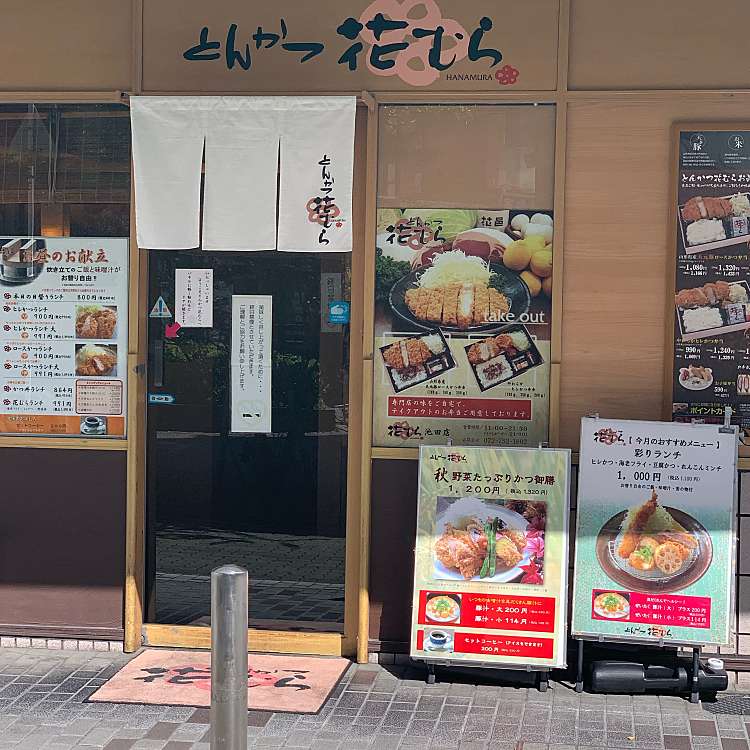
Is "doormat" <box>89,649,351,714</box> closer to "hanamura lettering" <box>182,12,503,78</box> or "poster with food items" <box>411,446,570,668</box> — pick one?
"poster with food items" <box>411,446,570,668</box>

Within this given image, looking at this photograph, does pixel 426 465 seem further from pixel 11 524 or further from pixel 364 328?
pixel 11 524

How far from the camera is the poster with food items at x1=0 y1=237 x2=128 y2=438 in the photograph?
7082 mm

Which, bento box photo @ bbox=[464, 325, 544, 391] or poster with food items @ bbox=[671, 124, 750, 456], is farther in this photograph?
bento box photo @ bbox=[464, 325, 544, 391]

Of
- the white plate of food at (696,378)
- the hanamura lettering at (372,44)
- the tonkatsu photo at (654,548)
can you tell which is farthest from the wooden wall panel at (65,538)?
the white plate of food at (696,378)

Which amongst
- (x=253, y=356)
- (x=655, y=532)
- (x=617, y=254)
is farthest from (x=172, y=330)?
(x=655, y=532)

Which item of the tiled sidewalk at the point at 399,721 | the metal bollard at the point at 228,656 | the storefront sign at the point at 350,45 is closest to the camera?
the metal bollard at the point at 228,656

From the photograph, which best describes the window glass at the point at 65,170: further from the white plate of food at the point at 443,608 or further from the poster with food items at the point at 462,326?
the white plate of food at the point at 443,608

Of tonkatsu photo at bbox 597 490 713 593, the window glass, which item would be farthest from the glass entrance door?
tonkatsu photo at bbox 597 490 713 593

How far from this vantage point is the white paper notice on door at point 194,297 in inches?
279

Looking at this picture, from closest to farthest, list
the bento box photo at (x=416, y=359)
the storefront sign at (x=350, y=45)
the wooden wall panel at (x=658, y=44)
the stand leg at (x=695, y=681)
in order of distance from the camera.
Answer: the stand leg at (x=695, y=681), the wooden wall panel at (x=658, y=44), the storefront sign at (x=350, y=45), the bento box photo at (x=416, y=359)

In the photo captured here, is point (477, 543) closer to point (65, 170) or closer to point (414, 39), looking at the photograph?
point (414, 39)

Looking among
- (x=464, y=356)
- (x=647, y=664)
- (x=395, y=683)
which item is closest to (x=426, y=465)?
(x=464, y=356)

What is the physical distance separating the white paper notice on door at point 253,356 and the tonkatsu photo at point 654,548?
221 cm

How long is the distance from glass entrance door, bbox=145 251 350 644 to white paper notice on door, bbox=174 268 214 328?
0.04m
